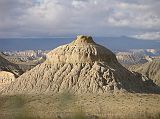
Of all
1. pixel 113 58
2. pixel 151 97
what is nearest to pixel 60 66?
pixel 113 58

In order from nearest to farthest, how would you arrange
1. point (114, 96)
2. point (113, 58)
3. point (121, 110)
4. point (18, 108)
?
point (18, 108) → point (121, 110) → point (114, 96) → point (113, 58)

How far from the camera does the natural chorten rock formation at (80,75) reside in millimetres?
94000

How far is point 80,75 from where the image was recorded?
96.7 m

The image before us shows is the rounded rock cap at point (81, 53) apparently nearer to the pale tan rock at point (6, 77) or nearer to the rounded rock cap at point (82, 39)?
the rounded rock cap at point (82, 39)

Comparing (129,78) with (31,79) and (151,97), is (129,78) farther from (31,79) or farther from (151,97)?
(31,79)

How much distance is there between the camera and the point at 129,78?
99.9 metres

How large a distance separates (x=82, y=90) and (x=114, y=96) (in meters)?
7.50

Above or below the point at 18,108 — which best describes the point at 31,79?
below

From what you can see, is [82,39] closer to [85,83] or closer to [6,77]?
[85,83]

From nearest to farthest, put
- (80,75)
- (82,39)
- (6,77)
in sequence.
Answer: (80,75), (82,39), (6,77)

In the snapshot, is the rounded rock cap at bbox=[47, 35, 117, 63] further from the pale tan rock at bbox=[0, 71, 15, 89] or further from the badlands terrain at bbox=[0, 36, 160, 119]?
the pale tan rock at bbox=[0, 71, 15, 89]

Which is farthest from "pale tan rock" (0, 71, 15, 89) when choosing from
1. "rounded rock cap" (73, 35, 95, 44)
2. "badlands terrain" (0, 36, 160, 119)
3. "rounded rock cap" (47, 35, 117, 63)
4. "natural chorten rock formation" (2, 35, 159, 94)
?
"rounded rock cap" (73, 35, 95, 44)

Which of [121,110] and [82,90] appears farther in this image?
[82,90]

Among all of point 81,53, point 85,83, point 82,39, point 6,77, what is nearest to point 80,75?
point 85,83
